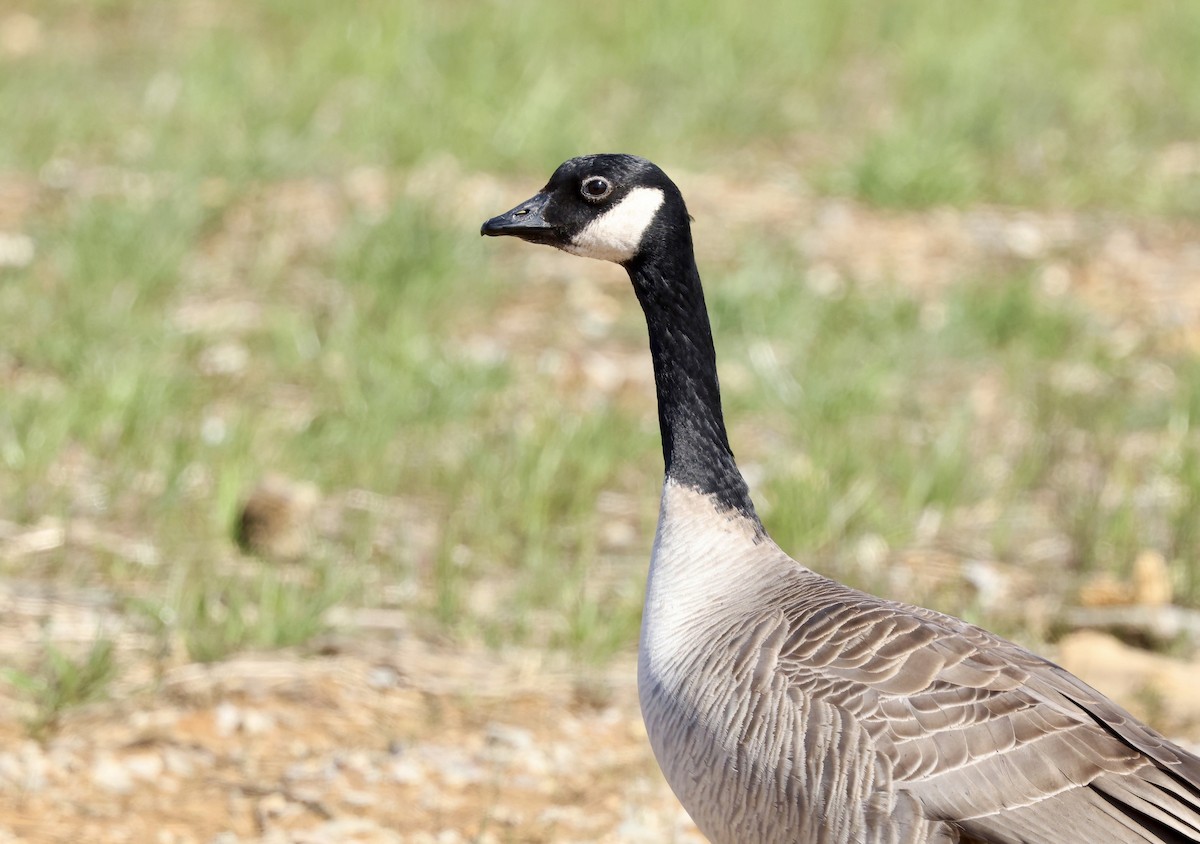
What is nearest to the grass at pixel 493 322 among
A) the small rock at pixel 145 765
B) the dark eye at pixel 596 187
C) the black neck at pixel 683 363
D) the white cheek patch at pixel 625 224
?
the small rock at pixel 145 765

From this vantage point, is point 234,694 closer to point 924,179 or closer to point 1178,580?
point 1178,580

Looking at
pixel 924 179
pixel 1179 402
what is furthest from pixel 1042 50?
pixel 1179 402

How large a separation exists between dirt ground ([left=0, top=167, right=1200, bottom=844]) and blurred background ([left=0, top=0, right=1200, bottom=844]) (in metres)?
0.01

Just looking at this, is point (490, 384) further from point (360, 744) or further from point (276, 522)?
point (360, 744)

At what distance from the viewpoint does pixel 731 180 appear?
332 inches

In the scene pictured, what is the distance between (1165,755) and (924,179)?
583 centimetres

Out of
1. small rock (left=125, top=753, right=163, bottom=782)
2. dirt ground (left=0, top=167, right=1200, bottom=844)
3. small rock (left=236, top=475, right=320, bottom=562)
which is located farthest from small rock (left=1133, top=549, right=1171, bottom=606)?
small rock (left=125, top=753, right=163, bottom=782)

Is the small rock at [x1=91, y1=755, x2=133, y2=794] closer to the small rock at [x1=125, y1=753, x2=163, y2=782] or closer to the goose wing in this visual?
the small rock at [x1=125, y1=753, x2=163, y2=782]

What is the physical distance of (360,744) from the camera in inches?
147

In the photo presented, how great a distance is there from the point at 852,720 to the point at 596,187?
1.35 meters

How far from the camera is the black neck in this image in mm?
3275

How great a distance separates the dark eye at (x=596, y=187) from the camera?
3275 mm

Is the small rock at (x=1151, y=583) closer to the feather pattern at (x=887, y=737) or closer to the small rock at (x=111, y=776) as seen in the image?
the feather pattern at (x=887, y=737)

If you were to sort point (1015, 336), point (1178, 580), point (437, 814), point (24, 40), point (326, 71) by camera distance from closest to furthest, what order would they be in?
point (437, 814), point (1178, 580), point (1015, 336), point (326, 71), point (24, 40)
